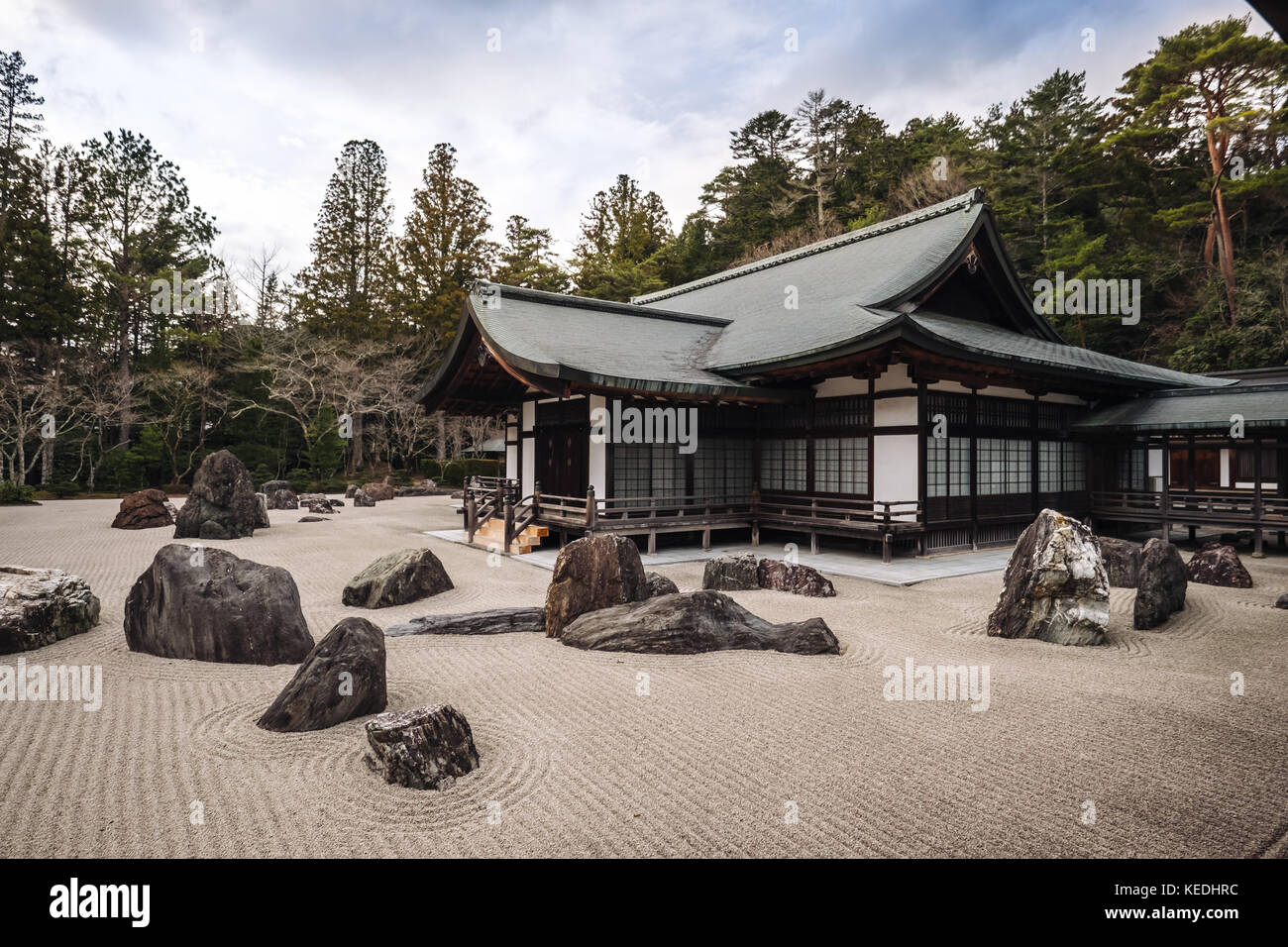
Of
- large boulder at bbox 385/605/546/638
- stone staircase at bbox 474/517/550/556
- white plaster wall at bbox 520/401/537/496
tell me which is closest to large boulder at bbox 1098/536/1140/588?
large boulder at bbox 385/605/546/638

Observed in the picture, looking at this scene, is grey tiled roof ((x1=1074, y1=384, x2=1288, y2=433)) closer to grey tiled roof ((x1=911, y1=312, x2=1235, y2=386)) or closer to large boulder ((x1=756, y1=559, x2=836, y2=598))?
grey tiled roof ((x1=911, y1=312, x2=1235, y2=386))

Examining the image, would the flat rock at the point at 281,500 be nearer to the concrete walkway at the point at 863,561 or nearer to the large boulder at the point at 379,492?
the large boulder at the point at 379,492

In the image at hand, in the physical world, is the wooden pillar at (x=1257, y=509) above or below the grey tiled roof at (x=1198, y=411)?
below

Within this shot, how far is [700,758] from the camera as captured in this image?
4336 mm

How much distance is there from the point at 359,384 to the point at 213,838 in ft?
108

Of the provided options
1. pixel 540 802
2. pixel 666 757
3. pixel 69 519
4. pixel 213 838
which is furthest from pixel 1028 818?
pixel 69 519

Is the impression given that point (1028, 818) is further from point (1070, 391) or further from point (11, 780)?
point (1070, 391)

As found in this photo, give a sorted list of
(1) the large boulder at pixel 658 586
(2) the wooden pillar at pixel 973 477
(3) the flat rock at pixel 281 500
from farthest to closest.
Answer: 1. (3) the flat rock at pixel 281 500
2. (2) the wooden pillar at pixel 973 477
3. (1) the large boulder at pixel 658 586

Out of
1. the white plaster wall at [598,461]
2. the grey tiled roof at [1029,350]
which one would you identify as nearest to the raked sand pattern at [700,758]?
the white plaster wall at [598,461]

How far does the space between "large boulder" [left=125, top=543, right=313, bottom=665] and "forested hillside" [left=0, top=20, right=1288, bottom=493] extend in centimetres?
1627

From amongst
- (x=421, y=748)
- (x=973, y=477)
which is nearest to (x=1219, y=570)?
(x=973, y=477)

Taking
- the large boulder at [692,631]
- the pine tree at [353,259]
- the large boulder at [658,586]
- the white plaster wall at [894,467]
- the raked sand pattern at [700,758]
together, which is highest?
the pine tree at [353,259]

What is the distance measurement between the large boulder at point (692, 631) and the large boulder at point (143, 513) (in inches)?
636

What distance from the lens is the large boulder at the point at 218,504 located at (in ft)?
51.4
